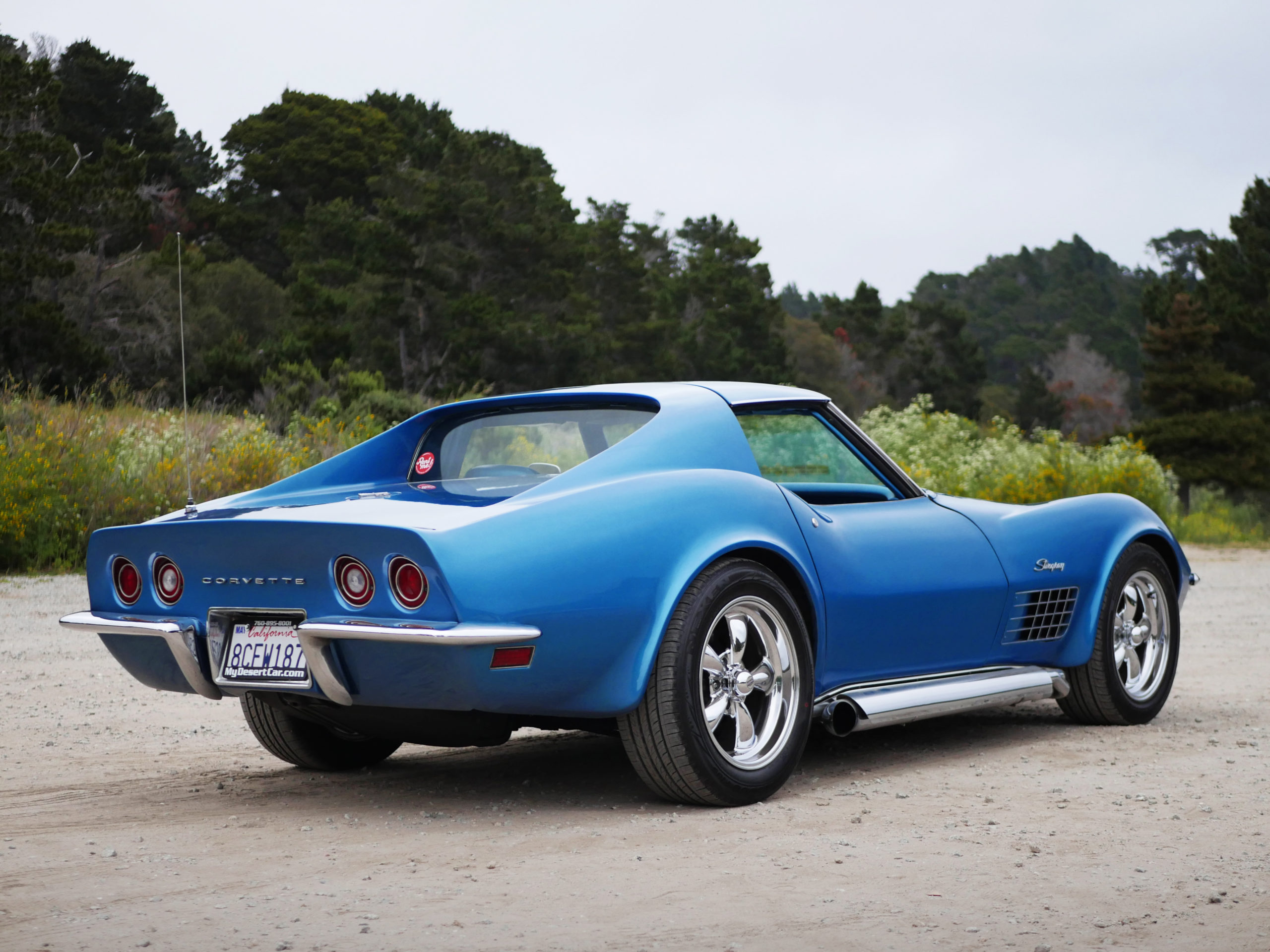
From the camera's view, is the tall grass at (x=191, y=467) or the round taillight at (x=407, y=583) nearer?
the round taillight at (x=407, y=583)

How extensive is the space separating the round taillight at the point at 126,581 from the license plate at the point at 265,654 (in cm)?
45

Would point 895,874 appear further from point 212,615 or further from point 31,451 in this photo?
point 31,451

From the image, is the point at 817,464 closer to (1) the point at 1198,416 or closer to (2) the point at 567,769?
(2) the point at 567,769

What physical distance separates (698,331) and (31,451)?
4892cm

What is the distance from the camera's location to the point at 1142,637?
6.62 meters

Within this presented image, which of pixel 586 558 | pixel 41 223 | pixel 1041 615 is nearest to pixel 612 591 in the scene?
pixel 586 558

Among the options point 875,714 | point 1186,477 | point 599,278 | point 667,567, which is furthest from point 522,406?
point 599,278

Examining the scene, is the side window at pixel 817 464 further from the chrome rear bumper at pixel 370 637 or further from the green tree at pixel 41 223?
the green tree at pixel 41 223

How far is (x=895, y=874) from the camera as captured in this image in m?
3.90

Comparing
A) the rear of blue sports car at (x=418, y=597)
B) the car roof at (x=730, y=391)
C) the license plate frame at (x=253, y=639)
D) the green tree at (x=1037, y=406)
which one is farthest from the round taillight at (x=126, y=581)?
the green tree at (x=1037, y=406)

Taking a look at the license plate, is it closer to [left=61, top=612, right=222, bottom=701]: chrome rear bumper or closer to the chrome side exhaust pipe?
[left=61, top=612, right=222, bottom=701]: chrome rear bumper

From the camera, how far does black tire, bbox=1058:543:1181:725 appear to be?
634 centimetres

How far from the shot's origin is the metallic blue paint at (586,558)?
14.1 ft

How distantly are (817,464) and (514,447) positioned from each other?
1.16m
